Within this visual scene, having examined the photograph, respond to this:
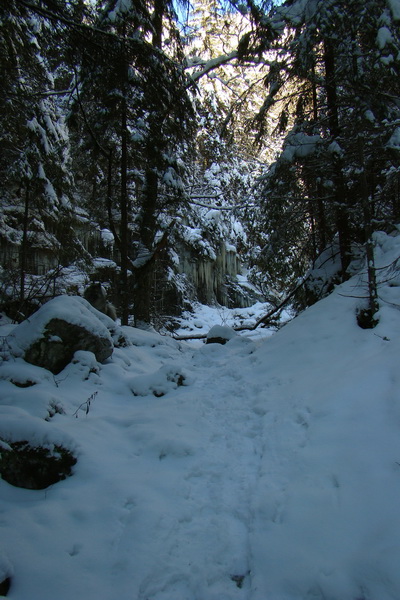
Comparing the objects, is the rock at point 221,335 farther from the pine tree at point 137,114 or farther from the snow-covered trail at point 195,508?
the snow-covered trail at point 195,508

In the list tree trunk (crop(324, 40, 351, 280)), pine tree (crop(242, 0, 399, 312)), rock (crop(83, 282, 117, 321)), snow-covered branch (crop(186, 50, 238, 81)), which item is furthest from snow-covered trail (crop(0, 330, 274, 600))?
snow-covered branch (crop(186, 50, 238, 81))

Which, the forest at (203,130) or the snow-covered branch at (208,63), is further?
the snow-covered branch at (208,63)

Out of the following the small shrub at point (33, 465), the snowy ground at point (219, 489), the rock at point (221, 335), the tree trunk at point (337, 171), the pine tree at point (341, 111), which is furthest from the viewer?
the rock at point (221, 335)

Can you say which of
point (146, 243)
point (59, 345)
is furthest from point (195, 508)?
point (146, 243)

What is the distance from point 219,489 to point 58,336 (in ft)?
9.45

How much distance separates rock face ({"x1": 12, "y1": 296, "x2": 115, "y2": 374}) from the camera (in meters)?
4.14

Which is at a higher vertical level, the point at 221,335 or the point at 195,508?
Answer: the point at 221,335

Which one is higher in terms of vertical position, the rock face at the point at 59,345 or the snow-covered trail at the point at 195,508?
the rock face at the point at 59,345

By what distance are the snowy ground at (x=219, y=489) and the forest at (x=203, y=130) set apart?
1.79 metres

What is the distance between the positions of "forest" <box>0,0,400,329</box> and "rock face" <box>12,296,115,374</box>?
132cm

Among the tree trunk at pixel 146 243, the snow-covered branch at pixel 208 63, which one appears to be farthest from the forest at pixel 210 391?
the snow-covered branch at pixel 208 63

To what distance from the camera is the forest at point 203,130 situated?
146 inches

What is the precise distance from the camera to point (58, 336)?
431 centimetres

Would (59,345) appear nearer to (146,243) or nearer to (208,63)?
(146,243)
